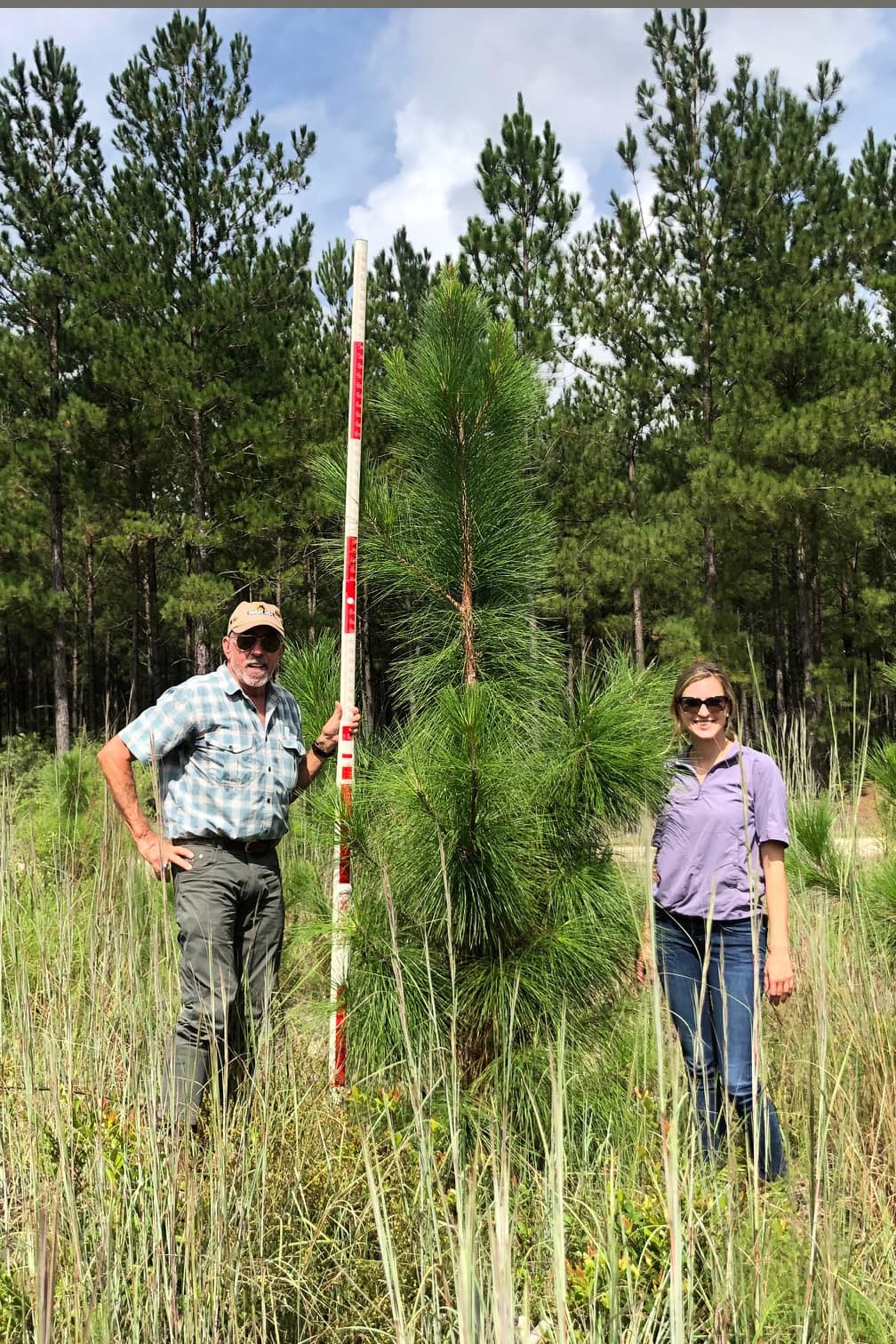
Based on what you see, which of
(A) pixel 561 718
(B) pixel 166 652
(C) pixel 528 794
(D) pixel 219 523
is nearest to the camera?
(C) pixel 528 794

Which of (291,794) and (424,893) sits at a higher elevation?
(291,794)

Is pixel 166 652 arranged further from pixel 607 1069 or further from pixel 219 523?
pixel 607 1069

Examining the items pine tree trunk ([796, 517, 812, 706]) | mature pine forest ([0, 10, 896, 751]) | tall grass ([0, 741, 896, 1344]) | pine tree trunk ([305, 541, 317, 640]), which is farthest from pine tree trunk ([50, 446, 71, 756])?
tall grass ([0, 741, 896, 1344])

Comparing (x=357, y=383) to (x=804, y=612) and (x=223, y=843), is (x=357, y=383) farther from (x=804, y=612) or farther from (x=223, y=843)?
(x=804, y=612)

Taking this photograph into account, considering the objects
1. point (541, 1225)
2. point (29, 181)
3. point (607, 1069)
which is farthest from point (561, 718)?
point (29, 181)

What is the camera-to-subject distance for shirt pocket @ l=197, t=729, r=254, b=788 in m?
2.57

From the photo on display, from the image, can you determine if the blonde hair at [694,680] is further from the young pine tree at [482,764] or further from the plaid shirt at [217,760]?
the plaid shirt at [217,760]

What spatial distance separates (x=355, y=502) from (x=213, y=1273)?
66.0 inches

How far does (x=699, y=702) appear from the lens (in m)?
2.38

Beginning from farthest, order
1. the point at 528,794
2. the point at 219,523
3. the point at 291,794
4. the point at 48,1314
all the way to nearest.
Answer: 1. the point at 219,523
2. the point at 291,794
3. the point at 528,794
4. the point at 48,1314

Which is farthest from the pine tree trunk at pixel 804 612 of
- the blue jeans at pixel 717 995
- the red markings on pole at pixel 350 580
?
the red markings on pole at pixel 350 580

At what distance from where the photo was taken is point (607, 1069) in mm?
2193

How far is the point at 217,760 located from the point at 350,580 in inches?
25.8

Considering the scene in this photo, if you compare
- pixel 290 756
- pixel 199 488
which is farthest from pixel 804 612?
pixel 290 756
